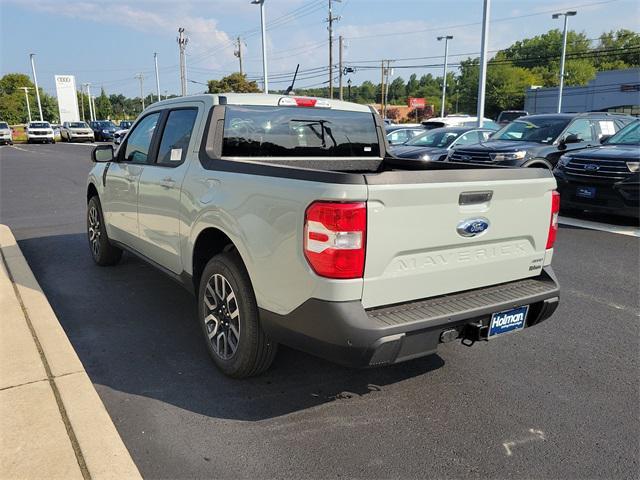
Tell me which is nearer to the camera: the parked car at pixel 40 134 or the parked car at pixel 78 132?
the parked car at pixel 40 134

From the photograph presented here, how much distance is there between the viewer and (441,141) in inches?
532

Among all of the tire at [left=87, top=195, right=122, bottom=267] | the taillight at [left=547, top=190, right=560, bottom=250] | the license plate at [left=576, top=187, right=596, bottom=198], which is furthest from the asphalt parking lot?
the license plate at [left=576, top=187, right=596, bottom=198]

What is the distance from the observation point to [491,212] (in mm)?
3033

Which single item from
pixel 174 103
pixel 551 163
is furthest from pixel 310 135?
pixel 551 163

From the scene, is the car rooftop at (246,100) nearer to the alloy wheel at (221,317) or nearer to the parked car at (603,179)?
the alloy wheel at (221,317)

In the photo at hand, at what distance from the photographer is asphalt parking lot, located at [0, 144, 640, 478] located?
8.72 feet

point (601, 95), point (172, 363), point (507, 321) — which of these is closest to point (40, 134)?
point (172, 363)

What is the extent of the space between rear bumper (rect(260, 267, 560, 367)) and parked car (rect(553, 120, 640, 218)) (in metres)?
6.11

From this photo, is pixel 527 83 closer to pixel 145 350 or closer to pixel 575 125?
pixel 575 125

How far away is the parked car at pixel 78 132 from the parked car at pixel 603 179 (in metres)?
39.9

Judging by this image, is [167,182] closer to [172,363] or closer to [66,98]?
[172,363]

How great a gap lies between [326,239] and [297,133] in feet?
6.22

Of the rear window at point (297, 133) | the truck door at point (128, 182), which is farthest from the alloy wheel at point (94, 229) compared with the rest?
the rear window at point (297, 133)

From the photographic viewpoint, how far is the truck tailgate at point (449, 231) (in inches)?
104
